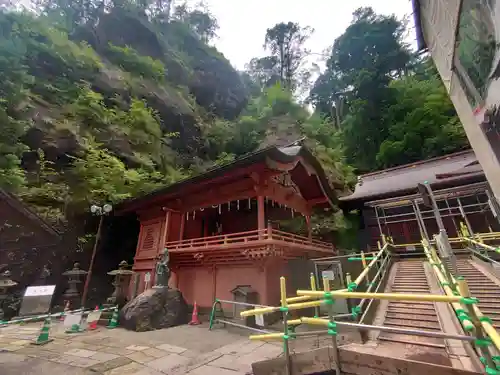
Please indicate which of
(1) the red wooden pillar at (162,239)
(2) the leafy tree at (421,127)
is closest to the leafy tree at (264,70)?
(2) the leafy tree at (421,127)

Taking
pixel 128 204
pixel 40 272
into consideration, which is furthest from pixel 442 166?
pixel 40 272

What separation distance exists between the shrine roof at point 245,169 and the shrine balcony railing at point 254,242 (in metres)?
2.44

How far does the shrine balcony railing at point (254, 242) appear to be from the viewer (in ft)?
29.8

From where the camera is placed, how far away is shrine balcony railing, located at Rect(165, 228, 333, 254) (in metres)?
9.08

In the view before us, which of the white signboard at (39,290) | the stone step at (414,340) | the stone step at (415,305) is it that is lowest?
the stone step at (414,340)

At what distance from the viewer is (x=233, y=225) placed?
575 inches

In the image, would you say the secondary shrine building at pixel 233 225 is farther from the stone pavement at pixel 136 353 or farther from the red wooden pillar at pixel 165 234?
the stone pavement at pixel 136 353

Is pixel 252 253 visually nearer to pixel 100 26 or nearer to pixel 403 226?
pixel 403 226

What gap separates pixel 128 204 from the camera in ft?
44.7

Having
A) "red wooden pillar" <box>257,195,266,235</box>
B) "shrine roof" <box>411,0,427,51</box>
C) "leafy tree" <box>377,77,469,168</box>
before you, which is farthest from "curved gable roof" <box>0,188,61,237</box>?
"leafy tree" <box>377,77,469,168</box>

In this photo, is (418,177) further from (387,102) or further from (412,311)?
(412,311)

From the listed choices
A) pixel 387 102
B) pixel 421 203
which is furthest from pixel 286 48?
pixel 421 203

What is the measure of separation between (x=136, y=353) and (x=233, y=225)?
28.7 ft

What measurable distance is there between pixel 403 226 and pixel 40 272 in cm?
2065
